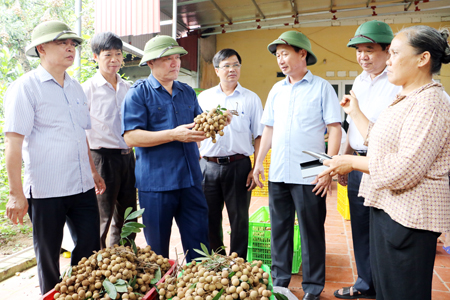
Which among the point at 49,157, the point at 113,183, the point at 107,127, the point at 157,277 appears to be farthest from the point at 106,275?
the point at 107,127

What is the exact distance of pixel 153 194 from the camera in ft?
6.43

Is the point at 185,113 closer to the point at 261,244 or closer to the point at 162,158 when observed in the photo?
the point at 162,158

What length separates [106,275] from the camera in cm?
131

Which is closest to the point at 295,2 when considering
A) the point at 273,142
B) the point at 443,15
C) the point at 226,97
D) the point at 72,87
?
the point at 443,15

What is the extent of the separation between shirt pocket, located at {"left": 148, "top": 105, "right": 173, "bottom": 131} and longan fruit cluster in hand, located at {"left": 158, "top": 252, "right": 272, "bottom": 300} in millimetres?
929

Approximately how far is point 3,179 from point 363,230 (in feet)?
12.0

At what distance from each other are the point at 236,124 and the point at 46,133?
1.44 meters

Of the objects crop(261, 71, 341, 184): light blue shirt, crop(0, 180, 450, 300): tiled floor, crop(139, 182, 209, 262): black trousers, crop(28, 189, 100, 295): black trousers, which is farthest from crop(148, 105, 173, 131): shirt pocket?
crop(0, 180, 450, 300): tiled floor

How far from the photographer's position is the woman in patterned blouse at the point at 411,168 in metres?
1.27

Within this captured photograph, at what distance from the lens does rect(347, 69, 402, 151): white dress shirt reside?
2227mm

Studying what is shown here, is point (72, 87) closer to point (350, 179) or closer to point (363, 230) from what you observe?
point (350, 179)

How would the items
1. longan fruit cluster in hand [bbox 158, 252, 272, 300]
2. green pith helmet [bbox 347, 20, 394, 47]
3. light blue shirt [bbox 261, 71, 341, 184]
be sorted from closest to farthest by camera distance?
longan fruit cluster in hand [bbox 158, 252, 272, 300] < green pith helmet [bbox 347, 20, 394, 47] < light blue shirt [bbox 261, 71, 341, 184]

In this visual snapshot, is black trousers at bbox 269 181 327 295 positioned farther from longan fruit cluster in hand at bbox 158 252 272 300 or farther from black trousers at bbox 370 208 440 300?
longan fruit cluster in hand at bbox 158 252 272 300

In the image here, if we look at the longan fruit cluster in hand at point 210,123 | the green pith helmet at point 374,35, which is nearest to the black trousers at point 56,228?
the longan fruit cluster in hand at point 210,123
